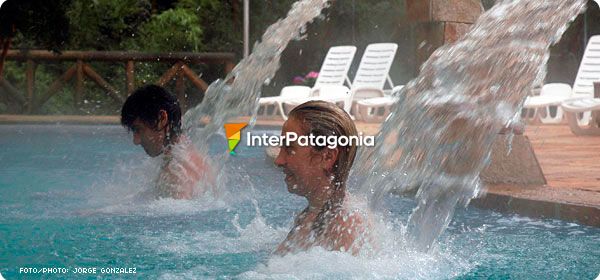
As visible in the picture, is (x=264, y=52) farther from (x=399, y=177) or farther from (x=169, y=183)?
(x=399, y=177)

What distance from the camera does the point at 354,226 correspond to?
2781 millimetres

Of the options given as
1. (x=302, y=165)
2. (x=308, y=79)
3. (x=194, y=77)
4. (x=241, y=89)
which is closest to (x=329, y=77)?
(x=308, y=79)

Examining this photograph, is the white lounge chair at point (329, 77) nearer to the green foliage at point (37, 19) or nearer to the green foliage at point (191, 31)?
the green foliage at point (191, 31)

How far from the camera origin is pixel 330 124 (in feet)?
8.77

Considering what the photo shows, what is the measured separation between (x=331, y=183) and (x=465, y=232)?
122 cm

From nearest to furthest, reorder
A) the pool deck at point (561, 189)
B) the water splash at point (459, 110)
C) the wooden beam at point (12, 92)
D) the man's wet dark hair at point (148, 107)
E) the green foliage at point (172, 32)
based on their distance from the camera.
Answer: the water splash at point (459, 110) → the pool deck at point (561, 189) → the man's wet dark hair at point (148, 107) → the wooden beam at point (12, 92) → the green foliage at point (172, 32)

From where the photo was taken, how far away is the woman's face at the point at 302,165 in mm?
2703

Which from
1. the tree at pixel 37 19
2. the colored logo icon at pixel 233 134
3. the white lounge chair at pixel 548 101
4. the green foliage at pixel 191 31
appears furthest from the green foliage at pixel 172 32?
the white lounge chair at pixel 548 101

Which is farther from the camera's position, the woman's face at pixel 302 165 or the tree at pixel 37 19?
the tree at pixel 37 19

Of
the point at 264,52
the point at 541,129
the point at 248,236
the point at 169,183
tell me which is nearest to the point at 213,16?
the point at 541,129

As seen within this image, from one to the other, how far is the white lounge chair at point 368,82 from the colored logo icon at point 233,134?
237 cm

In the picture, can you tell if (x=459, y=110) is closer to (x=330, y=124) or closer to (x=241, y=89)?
(x=330, y=124)

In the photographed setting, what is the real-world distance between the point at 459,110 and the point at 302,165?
89cm

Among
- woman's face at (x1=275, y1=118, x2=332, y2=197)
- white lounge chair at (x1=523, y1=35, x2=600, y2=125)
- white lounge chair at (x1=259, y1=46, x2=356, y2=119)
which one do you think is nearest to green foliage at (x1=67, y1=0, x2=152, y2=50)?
white lounge chair at (x1=259, y1=46, x2=356, y2=119)
